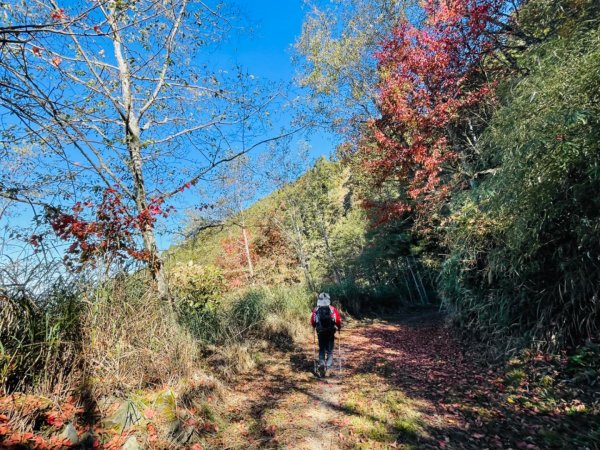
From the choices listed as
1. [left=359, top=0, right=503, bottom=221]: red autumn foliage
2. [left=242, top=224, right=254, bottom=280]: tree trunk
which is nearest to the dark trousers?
[left=359, top=0, right=503, bottom=221]: red autumn foliage

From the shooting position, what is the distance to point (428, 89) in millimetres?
10281

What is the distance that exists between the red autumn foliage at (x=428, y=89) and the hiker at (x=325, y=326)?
5952 mm

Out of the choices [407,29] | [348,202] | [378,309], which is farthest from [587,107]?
[348,202]

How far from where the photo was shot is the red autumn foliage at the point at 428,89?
8961 millimetres

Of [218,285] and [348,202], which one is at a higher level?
[348,202]

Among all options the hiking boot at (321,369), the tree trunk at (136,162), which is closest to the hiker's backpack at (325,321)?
the hiking boot at (321,369)

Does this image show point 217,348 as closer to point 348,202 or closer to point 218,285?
point 218,285

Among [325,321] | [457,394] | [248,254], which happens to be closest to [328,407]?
[325,321]

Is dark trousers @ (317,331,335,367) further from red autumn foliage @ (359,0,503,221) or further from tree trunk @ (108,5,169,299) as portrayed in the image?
red autumn foliage @ (359,0,503,221)

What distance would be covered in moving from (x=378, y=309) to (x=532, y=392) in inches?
463

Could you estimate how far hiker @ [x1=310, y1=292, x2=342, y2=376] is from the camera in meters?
6.17

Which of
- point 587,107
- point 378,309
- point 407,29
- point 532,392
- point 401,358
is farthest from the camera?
point 378,309

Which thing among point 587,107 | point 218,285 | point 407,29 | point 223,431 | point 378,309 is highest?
point 407,29

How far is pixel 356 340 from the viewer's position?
30.9ft
